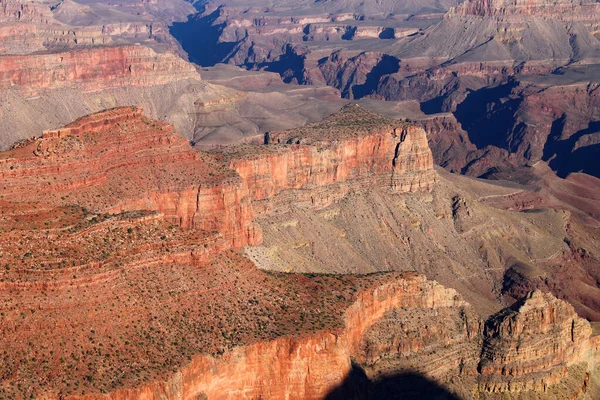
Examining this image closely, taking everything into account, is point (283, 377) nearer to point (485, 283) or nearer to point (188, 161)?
point (188, 161)

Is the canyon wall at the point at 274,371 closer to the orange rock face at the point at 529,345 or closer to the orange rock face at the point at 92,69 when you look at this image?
the orange rock face at the point at 529,345

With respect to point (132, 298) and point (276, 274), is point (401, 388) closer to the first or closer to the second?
point (276, 274)

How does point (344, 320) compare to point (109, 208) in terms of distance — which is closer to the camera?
point (344, 320)

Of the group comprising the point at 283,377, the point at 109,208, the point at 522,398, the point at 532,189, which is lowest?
the point at 532,189

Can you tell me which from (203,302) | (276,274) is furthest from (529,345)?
(203,302)

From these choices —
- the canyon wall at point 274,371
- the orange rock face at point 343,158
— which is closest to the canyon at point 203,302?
the canyon wall at point 274,371

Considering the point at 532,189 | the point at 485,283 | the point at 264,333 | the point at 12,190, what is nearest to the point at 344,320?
the point at 264,333
